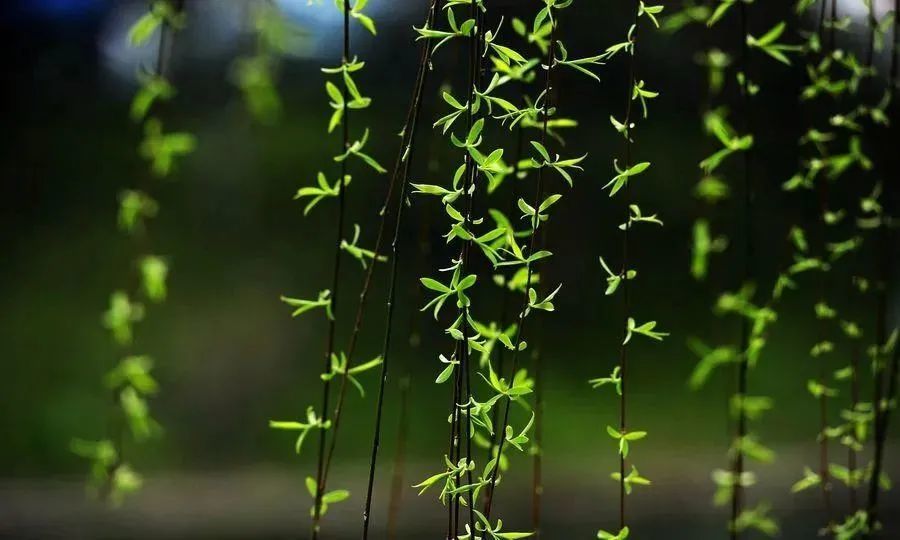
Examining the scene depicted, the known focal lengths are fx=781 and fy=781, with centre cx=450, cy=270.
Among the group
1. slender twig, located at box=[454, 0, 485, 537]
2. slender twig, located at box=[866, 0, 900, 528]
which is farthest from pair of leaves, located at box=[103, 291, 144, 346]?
slender twig, located at box=[866, 0, 900, 528]

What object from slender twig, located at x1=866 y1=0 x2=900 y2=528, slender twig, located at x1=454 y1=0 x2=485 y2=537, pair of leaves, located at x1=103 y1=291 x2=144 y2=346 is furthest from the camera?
pair of leaves, located at x1=103 y1=291 x2=144 y2=346

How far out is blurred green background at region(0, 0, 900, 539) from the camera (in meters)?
1.44

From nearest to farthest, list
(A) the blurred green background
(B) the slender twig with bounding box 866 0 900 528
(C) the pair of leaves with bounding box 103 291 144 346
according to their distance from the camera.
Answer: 1. (B) the slender twig with bounding box 866 0 900 528
2. (C) the pair of leaves with bounding box 103 291 144 346
3. (A) the blurred green background

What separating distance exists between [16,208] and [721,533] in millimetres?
1461

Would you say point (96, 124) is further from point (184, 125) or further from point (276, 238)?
point (276, 238)

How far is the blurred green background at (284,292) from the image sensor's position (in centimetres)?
144

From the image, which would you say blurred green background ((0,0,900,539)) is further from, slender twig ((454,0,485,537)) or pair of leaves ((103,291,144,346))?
slender twig ((454,0,485,537))

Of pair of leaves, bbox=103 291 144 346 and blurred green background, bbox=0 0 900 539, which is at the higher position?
blurred green background, bbox=0 0 900 539

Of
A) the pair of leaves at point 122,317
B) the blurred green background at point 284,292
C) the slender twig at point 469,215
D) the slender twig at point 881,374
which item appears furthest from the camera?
the blurred green background at point 284,292

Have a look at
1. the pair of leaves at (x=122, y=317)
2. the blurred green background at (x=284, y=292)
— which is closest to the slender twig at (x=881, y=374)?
the pair of leaves at (x=122, y=317)

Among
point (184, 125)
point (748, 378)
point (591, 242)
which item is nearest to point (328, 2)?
point (184, 125)

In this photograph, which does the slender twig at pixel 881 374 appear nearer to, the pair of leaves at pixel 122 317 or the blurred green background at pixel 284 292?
the pair of leaves at pixel 122 317

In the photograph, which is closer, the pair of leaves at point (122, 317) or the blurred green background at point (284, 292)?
the pair of leaves at point (122, 317)

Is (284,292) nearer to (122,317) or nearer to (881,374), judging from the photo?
(122,317)
